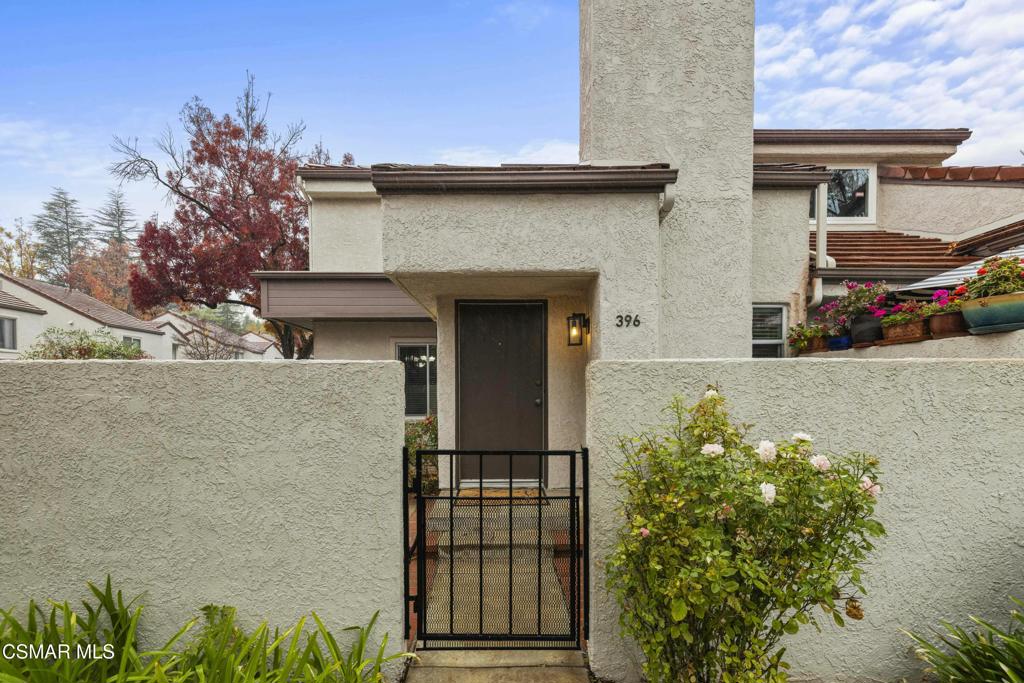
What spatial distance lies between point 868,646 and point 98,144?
2706 cm

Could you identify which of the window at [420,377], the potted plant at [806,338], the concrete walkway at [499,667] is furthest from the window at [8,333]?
the potted plant at [806,338]

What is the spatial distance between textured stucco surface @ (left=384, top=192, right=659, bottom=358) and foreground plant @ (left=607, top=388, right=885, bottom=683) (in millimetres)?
2330

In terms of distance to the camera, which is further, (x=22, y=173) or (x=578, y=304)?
(x=22, y=173)

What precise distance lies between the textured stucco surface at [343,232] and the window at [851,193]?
10386 millimetres

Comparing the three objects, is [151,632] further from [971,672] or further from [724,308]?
[724,308]

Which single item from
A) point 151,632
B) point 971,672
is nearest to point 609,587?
point 971,672

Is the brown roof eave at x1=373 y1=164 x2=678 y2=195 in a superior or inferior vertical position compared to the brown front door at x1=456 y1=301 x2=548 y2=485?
superior

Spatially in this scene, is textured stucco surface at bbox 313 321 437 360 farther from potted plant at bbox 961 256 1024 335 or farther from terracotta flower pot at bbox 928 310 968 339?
potted plant at bbox 961 256 1024 335

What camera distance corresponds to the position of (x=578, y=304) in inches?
252

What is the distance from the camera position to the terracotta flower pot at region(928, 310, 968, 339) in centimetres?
439

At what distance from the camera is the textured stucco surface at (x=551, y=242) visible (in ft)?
15.8

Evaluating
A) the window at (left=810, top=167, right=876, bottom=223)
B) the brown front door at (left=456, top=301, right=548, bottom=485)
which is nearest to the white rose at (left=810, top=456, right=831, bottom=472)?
the brown front door at (left=456, top=301, right=548, bottom=485)

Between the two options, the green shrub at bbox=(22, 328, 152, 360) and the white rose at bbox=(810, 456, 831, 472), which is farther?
the green shrub at bbox=(22, 328, 152, 360)

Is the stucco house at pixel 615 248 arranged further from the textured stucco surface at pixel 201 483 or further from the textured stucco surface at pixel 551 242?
the textured stucco surface at pixel 201 483
